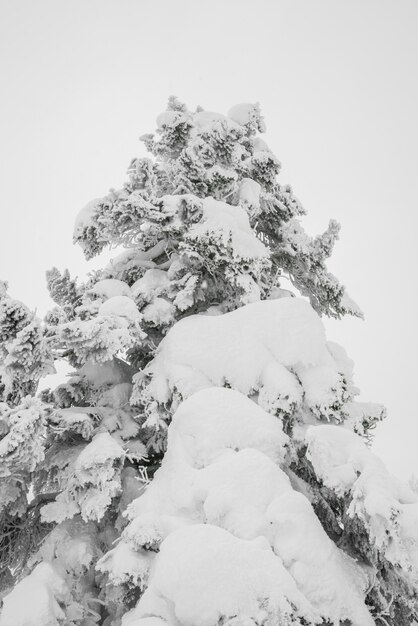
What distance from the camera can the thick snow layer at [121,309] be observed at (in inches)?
268

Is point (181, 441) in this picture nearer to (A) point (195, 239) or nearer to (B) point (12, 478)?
(B) point (12, 478)

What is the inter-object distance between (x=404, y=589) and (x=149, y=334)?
5677 millimetres

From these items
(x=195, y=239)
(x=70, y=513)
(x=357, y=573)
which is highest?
(x=195, y=239)

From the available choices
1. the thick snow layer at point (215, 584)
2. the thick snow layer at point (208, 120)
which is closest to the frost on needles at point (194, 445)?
the thick snow layer at point (215, 584)

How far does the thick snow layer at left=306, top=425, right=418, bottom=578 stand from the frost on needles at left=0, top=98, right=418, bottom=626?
2 centimetres

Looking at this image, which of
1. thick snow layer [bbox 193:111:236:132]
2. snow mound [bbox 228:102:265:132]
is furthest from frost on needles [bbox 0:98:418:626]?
snow mound [bbox 228:102:265:132]

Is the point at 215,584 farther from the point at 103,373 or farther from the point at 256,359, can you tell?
the point at 103,373

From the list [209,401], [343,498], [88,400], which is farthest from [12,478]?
[343,498]

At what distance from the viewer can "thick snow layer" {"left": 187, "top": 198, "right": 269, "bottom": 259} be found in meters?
7.64

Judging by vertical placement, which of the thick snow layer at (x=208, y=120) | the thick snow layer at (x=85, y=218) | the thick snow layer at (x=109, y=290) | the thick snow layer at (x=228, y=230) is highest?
the thick snow layer at (x=208, y=120)

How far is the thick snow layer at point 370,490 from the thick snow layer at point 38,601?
3.50 metres

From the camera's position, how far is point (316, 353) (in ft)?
22.1

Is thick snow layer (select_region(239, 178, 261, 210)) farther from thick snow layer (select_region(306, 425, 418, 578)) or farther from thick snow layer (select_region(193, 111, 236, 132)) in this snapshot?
thick snow layer (select_region(306, 425, 418, 578))

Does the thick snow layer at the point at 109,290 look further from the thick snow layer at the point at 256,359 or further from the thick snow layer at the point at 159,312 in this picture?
the thick snow layer at the point at 256,359
